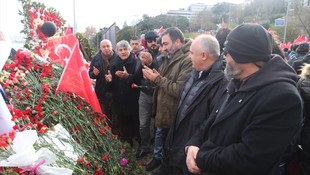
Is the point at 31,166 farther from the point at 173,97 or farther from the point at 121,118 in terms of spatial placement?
the point at 121,118

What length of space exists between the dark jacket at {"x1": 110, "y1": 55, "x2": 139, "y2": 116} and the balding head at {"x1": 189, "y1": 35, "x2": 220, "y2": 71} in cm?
147

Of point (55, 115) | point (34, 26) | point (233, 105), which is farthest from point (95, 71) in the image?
point (233, 105)

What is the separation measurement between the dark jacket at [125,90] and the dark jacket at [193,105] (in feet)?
4.35

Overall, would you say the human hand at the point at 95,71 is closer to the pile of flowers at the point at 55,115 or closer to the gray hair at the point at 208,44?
the pile of flowers at the point at 55,115

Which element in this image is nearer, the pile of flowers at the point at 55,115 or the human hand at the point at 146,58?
Result: the pile of flowers at the point at 55,115

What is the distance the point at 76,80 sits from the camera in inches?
76.2

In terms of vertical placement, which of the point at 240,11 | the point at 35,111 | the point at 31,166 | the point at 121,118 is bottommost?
the point at 121,118

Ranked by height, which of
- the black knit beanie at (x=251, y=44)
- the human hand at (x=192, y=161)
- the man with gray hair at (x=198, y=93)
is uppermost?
the black knit beanie at (x=251, y=44)

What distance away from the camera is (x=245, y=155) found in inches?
44.8

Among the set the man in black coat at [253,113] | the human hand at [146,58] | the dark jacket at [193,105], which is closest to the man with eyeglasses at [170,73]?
the dark jacket at [193,105]

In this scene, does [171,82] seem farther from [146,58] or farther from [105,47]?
[105,47]

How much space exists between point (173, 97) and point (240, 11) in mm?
50919

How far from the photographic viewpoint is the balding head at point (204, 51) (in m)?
1.98

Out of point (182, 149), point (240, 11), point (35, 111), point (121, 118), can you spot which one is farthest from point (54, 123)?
point (240, 11)
